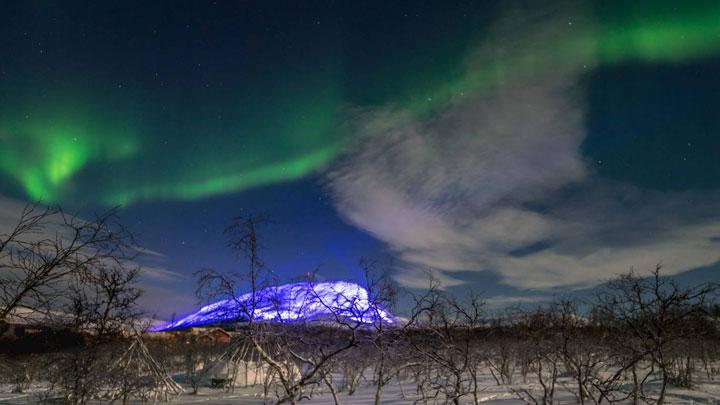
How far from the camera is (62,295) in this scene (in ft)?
17.2

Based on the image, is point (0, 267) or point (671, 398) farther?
point (671, 398)

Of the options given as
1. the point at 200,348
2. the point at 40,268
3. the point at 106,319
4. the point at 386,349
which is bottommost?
the point at 200,348

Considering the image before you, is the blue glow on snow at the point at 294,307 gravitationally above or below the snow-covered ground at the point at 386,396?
above

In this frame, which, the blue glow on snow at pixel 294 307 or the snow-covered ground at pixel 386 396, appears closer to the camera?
the blue glow on snow at pixel 294 307

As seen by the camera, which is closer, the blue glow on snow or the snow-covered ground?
the blue glow on snow

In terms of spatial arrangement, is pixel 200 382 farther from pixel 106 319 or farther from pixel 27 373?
pixel 106 319

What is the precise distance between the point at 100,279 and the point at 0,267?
1.00 m

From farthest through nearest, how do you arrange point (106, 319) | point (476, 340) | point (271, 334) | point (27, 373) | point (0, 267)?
1. point (476, 340)
2. point (27, 373)
3. point (106, 319)
4. point (271, 334)
5. point (0, 267)

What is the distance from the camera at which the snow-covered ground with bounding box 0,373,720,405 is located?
2283 cm

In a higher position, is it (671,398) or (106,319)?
(106,319)

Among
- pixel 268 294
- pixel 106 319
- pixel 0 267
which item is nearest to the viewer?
pixel 0 267

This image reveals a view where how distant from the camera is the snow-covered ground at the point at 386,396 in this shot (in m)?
22.8

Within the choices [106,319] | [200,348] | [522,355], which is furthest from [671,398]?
[200,348]

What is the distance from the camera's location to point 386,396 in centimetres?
2869
